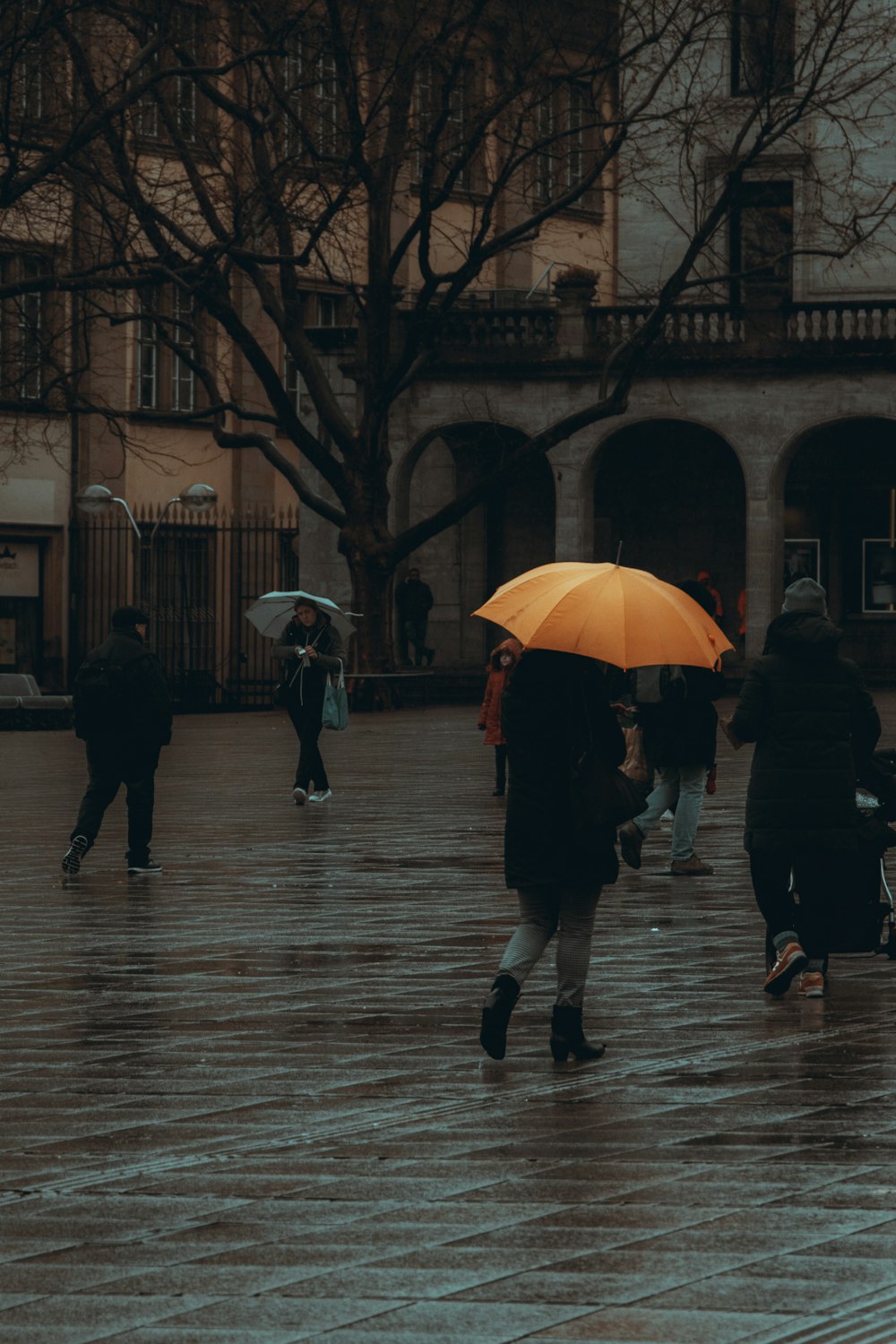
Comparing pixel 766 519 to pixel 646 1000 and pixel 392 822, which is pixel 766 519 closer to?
pixel 392 822

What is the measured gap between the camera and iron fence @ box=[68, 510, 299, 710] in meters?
41.8

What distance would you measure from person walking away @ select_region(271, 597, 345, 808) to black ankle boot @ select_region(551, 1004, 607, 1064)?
37.2 feet

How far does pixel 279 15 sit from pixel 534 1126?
27.5 meters

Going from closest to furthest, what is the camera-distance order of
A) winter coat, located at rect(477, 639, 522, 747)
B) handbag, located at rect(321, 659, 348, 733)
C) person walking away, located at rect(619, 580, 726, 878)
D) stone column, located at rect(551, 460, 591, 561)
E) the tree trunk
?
person walking away, located at rect(619, 580, 726, 878) < winter coat, located at rect(477, 639, 522, 747) < handbag, located at rect(321, 659, 348, 733) < the tree trunk < stone column, located at rect(551, 460, 591, 561)

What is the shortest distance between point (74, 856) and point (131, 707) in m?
0.96

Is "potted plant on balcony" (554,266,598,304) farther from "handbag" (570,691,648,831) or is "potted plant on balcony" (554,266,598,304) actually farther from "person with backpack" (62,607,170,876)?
"handbag" (570,691,648,831)

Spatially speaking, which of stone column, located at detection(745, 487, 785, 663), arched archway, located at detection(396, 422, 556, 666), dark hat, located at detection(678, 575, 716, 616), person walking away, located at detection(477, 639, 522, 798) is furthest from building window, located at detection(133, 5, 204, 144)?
stone column, located at detection(745, 487, 785, 663)

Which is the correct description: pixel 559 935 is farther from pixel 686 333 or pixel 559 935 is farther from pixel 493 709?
pixel 686 333

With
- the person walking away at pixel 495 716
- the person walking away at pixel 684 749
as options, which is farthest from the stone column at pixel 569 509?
the person walking away at pixel 684 749

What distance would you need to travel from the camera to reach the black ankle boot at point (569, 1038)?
8.15 metres

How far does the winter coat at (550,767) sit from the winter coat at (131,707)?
648cm

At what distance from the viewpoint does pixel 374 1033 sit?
8656mm

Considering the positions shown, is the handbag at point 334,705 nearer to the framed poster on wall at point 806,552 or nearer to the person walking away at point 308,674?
the person walking away at point 308,674

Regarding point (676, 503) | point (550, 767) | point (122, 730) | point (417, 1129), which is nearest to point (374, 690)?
point (676, 503)
